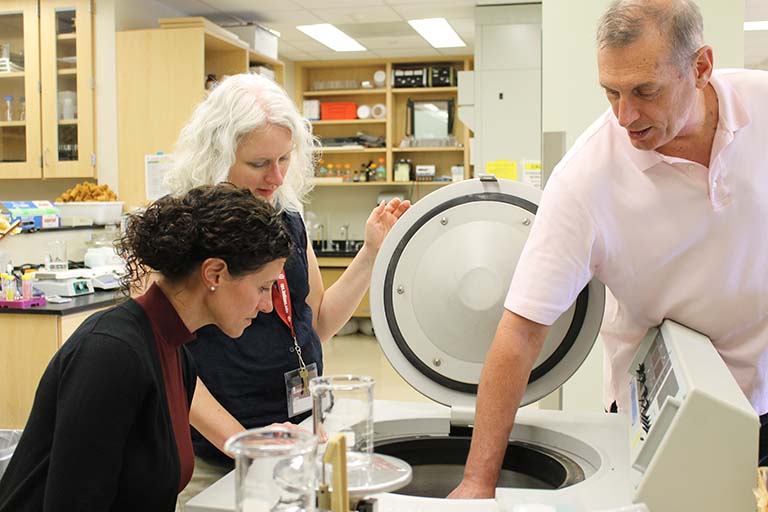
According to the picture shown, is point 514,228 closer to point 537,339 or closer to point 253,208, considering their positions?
point 537,339

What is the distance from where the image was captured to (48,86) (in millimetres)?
5609

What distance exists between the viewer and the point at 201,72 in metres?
5.50

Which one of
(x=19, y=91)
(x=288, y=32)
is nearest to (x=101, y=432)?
(x=19, y=91)

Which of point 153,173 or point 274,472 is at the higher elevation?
point 153,173

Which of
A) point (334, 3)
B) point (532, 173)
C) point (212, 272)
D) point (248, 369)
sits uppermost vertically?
point (334, 3)

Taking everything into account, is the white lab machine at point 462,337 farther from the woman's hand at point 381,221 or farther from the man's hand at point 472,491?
the woman's hand at point 381,221

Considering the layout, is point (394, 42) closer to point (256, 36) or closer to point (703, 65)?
point (256, 36)

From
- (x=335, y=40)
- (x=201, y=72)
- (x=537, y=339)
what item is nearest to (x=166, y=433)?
(x=537, y=339)

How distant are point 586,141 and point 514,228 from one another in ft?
0.77

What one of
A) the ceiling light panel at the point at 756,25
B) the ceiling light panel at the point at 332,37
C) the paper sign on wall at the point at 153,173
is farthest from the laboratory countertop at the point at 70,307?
the ceiling light panel at the point at 756,25

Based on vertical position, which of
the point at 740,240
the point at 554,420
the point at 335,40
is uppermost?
the point at 335,40

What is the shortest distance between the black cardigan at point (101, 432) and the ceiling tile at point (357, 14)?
5.52 metres

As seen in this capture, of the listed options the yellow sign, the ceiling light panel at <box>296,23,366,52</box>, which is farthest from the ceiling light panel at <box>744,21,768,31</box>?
the yellow sign

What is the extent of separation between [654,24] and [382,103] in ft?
25.0
